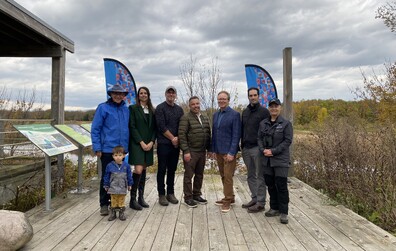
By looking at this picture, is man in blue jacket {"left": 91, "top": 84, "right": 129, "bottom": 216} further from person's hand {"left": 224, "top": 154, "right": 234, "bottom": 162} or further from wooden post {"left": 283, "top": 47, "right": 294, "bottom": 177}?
wooden post {"left": 283, "top": 47, "right": 294, "bottom": 177}

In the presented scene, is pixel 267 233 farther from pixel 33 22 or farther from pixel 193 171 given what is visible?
pixel 33 22

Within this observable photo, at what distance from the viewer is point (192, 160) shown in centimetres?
447

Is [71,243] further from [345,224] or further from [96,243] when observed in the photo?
[345,224]

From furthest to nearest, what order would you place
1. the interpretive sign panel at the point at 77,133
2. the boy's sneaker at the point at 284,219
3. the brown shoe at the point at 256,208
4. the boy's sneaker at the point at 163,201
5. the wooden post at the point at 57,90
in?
1. the wooden post at the point at 57,90
2. the interpretive sign panel at the point at 77,133
3. the boy's sneaker at the point at 163,201
4. the brown shoe at the point at 256,208
5. the boy's sneaker at the point at 284,219

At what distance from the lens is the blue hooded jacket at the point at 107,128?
4074mm

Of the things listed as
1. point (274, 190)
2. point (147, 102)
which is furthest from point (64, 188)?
point (274, 190)

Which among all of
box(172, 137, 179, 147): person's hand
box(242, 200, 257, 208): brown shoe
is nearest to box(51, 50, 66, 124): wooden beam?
box(172, 137, 179, 147): person's hand

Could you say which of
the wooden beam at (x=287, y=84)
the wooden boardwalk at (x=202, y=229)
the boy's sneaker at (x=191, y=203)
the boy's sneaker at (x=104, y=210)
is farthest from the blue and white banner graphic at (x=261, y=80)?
the boy's sneaker at (x=104, y=210)

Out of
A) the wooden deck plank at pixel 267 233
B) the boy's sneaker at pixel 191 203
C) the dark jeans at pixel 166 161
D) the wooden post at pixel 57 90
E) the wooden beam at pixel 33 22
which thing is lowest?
the wooden deck plank at pixel 267 233

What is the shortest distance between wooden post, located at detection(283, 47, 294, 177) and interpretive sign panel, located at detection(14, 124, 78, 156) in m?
4.26

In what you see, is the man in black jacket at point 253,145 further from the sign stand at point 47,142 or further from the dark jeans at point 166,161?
the sign stand at point 47,142

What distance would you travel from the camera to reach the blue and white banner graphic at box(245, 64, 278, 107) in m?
6.77

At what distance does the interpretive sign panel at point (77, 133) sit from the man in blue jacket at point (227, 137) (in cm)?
220

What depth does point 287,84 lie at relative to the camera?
265 inches
